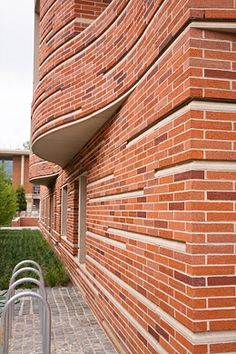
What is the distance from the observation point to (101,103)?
4.68 metres

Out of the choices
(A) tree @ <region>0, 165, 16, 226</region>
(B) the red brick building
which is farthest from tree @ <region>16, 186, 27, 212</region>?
(B) the red brick building

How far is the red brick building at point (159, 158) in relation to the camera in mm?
2420

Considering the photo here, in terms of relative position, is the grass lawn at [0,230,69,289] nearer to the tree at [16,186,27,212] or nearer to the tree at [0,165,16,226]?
the tree at [0,165,16,226]

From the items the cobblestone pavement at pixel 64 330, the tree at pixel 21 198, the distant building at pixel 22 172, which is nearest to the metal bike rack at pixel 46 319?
the cobblestone pavement at pixel 64 330

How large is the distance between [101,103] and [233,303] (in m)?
3.00

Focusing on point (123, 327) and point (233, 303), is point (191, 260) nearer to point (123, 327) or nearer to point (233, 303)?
point (233, 303)

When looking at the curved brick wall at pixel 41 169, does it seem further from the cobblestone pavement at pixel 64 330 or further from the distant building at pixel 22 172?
the distant building at pixel 22 172

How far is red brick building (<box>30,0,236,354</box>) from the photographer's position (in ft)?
7.94

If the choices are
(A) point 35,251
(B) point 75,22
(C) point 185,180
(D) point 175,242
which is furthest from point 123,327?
(A) point 35,251

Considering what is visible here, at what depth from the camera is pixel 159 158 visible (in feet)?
10.2

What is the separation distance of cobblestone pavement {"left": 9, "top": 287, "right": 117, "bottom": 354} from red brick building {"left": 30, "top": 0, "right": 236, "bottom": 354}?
21 centimetres

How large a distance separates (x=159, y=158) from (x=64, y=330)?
10.8 ft

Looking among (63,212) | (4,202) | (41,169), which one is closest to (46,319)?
(63,212)

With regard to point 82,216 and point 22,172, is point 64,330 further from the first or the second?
point 22,172
